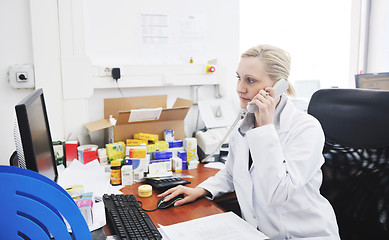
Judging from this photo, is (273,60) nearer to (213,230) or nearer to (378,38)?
(213,230)

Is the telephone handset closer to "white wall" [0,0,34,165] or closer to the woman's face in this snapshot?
the woman's face

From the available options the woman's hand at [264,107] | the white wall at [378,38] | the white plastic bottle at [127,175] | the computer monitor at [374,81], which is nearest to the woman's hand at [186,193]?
the white plastic bottle at [127,175]

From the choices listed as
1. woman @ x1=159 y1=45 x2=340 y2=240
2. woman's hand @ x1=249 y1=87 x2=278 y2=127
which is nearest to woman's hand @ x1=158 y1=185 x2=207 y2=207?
woman @ x1=159 y1=45 x2=340 y2=240

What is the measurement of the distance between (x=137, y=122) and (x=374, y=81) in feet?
5.25

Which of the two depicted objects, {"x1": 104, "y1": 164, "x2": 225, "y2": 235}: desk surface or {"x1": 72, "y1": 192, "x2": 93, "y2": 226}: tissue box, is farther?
{"x1": 104, "y1": 164, "x2": 225, "y2": 235}: desk surface

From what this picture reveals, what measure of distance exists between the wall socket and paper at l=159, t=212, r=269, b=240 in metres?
1.26

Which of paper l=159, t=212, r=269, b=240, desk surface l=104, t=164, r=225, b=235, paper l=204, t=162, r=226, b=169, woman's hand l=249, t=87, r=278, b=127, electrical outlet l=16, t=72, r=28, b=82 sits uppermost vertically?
electrical outlet l=16, t=72, r=28, b=82

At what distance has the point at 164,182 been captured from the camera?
1.40m

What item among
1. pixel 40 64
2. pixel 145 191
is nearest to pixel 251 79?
pixel 145 191

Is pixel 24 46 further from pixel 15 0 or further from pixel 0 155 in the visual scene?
pixel 0 155

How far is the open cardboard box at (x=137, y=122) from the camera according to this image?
68.8 inches

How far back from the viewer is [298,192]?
1113 millimetres

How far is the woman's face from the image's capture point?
3.95 ft

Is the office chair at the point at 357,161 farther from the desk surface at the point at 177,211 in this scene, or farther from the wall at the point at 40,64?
the wall at the point at 40,64
